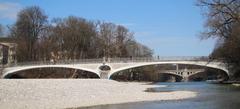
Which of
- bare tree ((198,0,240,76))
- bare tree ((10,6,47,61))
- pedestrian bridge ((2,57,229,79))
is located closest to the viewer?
bare tree ((198,0,240,76))

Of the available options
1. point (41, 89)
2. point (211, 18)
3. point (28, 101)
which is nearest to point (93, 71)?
point (211, 18)

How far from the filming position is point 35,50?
94.5 meters

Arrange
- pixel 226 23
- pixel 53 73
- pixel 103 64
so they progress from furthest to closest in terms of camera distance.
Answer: pixel 53 73
pixel 103 64
pixel 226 23

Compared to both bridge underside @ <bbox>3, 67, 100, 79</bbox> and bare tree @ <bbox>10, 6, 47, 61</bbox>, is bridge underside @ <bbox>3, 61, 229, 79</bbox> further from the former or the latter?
bare tree @ <bbox>10, 6, 47, 61</bbox>

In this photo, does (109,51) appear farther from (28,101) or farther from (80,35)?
(28,101)

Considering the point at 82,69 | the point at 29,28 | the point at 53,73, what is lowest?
the point at 53,73

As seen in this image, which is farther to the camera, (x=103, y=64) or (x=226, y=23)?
(x=103, y=64)

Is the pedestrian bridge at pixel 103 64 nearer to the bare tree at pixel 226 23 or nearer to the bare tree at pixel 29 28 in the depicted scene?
the bare tree at pixel 29 28

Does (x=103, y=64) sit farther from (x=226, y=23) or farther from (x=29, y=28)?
(x=226, y=23)

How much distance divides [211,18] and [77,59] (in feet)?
145

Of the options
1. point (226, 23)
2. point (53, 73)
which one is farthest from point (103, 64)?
point (226, 23)

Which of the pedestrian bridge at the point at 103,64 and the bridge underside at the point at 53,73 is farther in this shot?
the bridge underside at the point at 53,73

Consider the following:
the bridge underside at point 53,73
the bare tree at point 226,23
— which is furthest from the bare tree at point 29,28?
the bare tree at point 226,23

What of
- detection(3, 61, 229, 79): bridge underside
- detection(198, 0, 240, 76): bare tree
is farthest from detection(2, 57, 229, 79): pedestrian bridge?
detection(198, 0, 240, 76): bare tree
